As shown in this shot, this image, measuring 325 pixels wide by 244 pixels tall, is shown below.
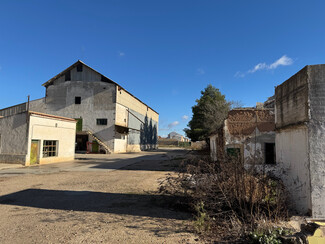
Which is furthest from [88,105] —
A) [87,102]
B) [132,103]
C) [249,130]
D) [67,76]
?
[249,130]

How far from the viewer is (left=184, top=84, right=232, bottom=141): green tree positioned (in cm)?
2745

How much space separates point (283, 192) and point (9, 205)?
732 centimetres

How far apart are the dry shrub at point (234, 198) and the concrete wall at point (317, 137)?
2.15 feet

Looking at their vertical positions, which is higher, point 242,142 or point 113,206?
point 242,142

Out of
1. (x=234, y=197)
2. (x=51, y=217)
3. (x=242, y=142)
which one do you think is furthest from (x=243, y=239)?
(x=242, y=142)

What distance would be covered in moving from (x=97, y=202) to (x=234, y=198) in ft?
12.7

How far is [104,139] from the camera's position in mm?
30000

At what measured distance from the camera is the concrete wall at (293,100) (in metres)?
4.87

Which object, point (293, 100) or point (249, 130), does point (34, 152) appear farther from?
point (293, 100)

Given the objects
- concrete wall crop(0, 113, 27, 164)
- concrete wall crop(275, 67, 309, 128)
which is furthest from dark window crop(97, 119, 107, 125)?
concrete wall crop(275, 67, 309, 128)

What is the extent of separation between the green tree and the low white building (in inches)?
730

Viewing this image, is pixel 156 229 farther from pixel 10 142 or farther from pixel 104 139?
pixel 104 139

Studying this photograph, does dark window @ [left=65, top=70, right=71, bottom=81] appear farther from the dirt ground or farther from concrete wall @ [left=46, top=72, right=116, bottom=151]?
the dirt ground

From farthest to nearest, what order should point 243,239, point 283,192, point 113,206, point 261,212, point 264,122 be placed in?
point 264,122 < point 113,206 < point 283,192 < point 261,212 < point 243,239
